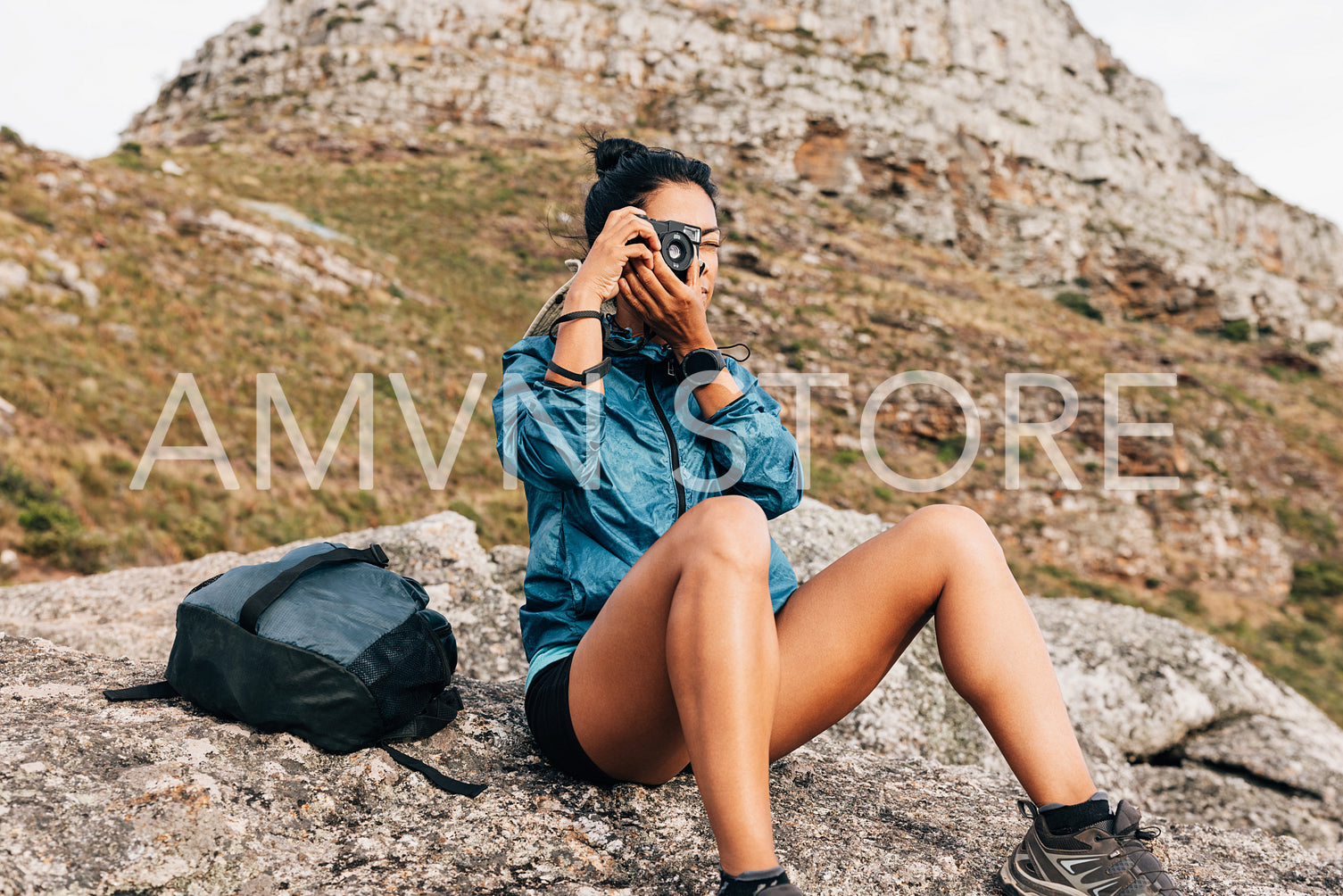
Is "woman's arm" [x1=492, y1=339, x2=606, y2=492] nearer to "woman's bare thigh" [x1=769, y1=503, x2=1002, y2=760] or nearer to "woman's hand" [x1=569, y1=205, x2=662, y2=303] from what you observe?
"woman's hand" [x1=569, y1=205, x2=662, y2=303]

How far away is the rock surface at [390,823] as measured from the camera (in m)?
1.37

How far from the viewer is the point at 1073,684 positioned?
4.00 meters

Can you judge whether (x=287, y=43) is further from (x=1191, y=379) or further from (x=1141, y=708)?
(x=1141, y=708)

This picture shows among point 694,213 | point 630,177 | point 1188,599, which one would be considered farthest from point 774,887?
point 1188,599

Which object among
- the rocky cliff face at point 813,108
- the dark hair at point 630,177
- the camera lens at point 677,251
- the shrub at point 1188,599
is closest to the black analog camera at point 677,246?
the camera lens at point 677,251

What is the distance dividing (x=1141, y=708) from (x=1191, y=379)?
899 inches

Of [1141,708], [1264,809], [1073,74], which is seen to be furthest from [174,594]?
[1073,74]

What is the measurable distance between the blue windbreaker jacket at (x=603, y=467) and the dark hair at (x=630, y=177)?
47 cm

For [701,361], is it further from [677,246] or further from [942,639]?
[942,639]

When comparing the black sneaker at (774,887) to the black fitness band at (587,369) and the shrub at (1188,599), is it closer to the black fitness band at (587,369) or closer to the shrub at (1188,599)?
the black fitness band at (587,369)

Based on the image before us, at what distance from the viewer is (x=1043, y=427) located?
19078 mm

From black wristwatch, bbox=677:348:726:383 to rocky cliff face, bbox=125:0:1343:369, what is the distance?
117 ft

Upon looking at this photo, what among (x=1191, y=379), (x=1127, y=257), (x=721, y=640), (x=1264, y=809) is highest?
(x=1127, y=257)

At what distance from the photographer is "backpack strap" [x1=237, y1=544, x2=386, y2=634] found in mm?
1640
